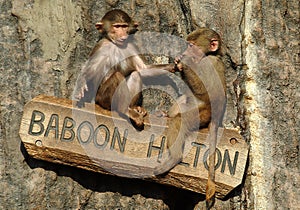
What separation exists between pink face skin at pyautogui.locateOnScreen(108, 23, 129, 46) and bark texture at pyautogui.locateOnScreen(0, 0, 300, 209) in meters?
0.32

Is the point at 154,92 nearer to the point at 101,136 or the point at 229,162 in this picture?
the point at 101,136

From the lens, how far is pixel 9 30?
5707 mm

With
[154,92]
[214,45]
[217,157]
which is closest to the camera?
[217,157]

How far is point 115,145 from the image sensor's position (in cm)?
550

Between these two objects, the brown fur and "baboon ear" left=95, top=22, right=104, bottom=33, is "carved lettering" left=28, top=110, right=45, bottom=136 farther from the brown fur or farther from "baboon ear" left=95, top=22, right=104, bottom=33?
the brown fur

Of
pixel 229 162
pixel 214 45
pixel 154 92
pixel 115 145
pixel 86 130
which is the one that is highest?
pixel 214 45

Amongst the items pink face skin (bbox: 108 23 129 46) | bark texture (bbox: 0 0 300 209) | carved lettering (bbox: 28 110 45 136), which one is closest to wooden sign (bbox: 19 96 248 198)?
carved lettering (bbox: 28 110 45 136)

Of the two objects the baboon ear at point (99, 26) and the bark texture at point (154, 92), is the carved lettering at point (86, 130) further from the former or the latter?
the baboon ear at point (99, 26)

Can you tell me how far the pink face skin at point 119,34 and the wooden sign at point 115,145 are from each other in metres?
0.51

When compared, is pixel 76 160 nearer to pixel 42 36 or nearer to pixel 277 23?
pixel 42 36

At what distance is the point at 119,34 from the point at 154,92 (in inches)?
23.3

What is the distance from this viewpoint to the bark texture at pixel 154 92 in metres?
5.67

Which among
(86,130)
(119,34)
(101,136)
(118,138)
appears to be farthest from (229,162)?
(119,34)

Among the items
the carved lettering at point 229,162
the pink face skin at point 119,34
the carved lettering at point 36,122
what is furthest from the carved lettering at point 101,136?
the carved lettering at point 229,162
